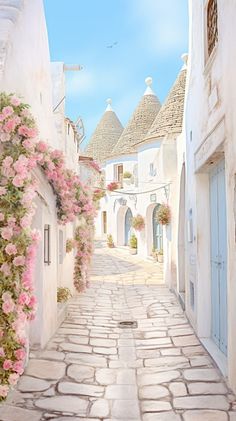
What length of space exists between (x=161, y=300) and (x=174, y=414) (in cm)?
621

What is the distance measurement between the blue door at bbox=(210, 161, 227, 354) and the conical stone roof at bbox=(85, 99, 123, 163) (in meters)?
24.9

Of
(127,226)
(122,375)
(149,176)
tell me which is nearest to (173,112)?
(149,176)

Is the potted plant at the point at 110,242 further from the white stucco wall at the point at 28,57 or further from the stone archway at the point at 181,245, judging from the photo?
the white stucco wall at the point at 28,57

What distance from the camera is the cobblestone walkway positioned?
13.9 feet

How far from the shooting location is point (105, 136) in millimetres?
32656

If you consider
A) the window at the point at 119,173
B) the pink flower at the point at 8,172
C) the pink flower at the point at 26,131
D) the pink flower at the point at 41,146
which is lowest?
the pink flower at the point at 8,172

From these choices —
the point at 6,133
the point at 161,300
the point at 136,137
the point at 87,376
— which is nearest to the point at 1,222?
the point at 6,133

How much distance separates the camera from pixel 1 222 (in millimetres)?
3691

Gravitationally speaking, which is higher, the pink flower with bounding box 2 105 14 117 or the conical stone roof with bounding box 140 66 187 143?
the conical stone roof with bounding box 140 66 187 143

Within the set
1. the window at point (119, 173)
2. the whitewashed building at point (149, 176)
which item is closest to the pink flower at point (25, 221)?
the whitewashed building at point (149, 176)

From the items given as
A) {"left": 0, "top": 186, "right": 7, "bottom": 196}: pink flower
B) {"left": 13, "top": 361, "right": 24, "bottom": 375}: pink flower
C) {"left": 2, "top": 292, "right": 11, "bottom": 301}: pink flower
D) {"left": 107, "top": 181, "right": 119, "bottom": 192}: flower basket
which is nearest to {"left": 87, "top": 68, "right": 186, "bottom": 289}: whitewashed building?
{"left": 107, "top": 181, "right": 119, "bottom": 192}: flower basket

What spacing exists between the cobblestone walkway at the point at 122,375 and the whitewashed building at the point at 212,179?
0.41 meters

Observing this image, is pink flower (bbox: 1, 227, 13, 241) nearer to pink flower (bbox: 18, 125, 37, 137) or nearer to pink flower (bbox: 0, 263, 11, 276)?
pink flower (bbox: 0, 263, 11, 276)

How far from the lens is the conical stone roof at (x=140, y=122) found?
24969 mm
